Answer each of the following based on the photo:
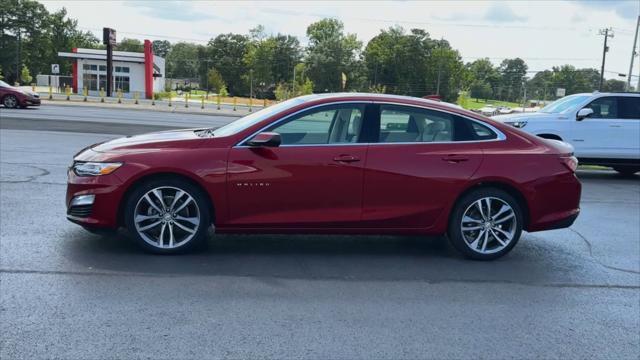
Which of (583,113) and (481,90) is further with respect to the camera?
(481,90)

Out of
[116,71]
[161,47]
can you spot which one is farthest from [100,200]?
[161,47]

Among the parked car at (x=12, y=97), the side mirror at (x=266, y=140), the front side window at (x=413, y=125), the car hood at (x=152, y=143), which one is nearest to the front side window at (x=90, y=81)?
the parked car at (x=12, y=97)

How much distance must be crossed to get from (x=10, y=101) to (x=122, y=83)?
41660 mm

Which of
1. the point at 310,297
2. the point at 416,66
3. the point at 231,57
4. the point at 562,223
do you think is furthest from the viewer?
the point at 231,57

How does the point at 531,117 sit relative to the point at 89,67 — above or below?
below

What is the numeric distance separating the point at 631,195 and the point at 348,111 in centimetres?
699

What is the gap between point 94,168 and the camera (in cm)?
542

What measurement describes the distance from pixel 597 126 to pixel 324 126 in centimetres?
844

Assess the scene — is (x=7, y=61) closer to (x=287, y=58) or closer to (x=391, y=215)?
(x=287, y=58)

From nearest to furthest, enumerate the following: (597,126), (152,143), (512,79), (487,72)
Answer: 1. (152,143)
2. (597,126)
3. (487,72)
4. (512,79)

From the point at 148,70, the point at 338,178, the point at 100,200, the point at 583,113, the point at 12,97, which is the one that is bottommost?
the point at 100,200

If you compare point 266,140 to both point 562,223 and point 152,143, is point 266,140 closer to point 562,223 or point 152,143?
point 152,143

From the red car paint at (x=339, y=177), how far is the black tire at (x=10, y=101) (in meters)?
24.7

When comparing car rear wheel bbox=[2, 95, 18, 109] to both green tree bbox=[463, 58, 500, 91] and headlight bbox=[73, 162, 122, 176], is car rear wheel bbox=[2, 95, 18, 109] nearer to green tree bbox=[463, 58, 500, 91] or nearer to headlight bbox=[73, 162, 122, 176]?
headlight bbox=[73, 162, 122, 176]
